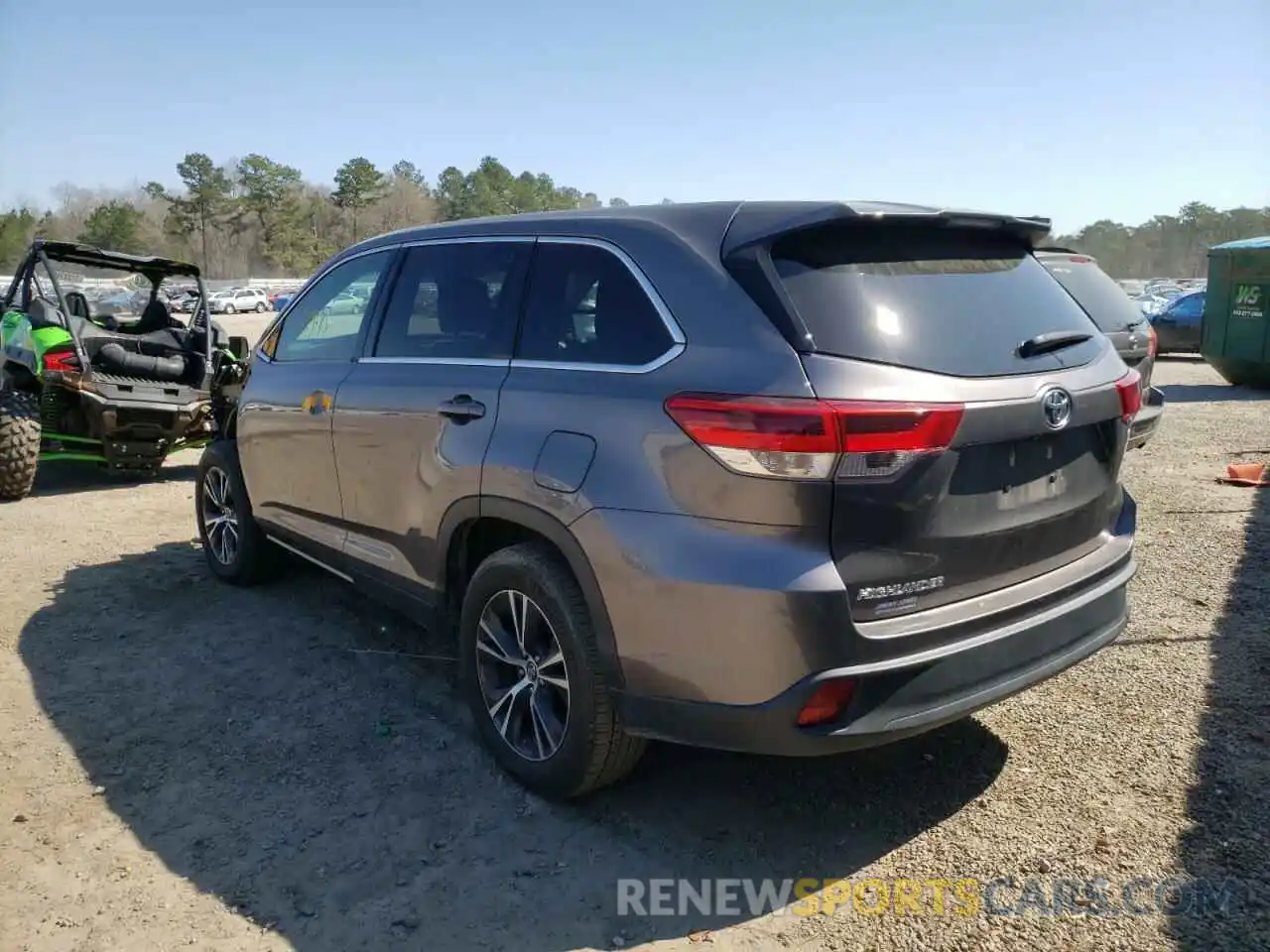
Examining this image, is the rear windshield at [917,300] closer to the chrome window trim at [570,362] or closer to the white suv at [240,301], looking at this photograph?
the chrome window trim at [570,362]

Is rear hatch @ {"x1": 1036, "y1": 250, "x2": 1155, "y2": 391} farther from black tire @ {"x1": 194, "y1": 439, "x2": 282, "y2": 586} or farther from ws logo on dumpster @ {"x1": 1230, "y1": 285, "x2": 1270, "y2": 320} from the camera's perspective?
ws logo on dumpster @ {"x1": 1230, "y1": 285, "x2": 1270, "y2": 320}


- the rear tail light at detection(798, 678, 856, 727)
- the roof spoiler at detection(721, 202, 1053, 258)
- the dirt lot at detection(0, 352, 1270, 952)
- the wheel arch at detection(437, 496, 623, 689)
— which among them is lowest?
the dirt lot at detection(0, 352, 1270, 952)

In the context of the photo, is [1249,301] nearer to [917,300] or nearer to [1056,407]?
[1056,407]

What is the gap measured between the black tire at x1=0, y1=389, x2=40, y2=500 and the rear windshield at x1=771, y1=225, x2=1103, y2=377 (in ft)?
22.5

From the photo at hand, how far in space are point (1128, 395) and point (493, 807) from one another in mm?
2480

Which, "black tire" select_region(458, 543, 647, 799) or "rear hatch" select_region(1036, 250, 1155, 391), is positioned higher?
"rear hatch" select_region(1036, 250, 1155, 391)

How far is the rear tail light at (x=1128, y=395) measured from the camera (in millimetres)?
3100

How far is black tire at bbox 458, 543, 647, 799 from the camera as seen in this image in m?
2.93

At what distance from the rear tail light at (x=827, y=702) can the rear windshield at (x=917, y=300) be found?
858 mm

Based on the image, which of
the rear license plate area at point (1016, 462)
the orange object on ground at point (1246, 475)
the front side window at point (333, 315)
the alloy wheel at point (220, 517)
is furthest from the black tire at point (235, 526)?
the orange object on ground at point (1246, 475)

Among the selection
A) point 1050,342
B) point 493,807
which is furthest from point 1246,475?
point 493,807

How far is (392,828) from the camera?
3094mm

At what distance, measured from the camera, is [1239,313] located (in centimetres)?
1381

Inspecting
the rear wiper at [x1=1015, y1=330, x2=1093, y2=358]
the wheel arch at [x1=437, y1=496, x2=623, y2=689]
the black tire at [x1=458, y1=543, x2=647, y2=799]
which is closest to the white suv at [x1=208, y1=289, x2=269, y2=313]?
the wheel arch at [x1=437, y1=496, x2=623, y2=689]
